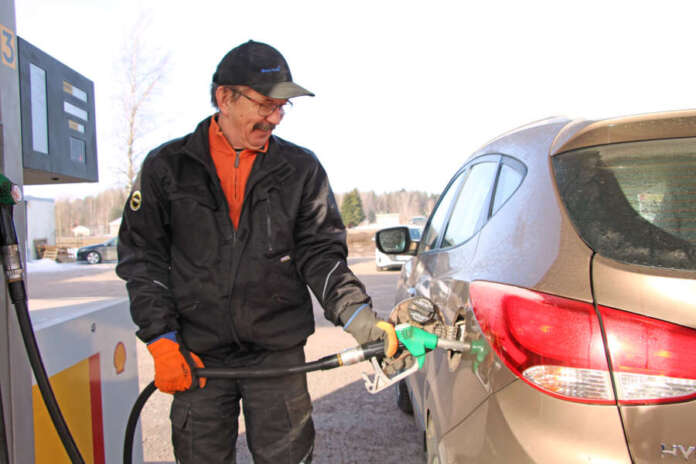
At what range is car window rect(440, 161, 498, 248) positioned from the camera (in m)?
2.10

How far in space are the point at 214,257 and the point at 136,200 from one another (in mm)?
380

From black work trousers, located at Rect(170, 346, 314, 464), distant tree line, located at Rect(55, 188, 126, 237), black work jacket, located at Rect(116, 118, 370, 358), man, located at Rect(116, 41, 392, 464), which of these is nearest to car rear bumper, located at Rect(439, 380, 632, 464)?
man, located at Rect(116, 41, 392, 464)

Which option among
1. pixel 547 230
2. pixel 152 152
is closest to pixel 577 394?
pixel 547 230

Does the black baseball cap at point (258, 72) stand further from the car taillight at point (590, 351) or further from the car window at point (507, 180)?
the car taillight at point (590, 351)

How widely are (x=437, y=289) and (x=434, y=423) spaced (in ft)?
1.73

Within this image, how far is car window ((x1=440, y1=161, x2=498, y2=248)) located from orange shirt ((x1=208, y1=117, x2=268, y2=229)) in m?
0.90

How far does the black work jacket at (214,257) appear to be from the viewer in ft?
6.38

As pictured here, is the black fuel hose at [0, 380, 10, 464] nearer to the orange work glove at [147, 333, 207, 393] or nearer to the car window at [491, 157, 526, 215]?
the orange work glove at [147, 333, 207, 393]

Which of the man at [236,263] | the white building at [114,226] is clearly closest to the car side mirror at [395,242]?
the man at [236,263]

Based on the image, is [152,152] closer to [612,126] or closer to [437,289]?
[437,289]

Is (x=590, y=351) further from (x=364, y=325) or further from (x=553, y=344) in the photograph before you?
(x=364, y=325)

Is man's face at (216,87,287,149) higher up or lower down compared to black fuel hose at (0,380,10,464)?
higher up

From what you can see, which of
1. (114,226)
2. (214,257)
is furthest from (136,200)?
(114,226)

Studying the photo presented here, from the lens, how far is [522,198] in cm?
155
